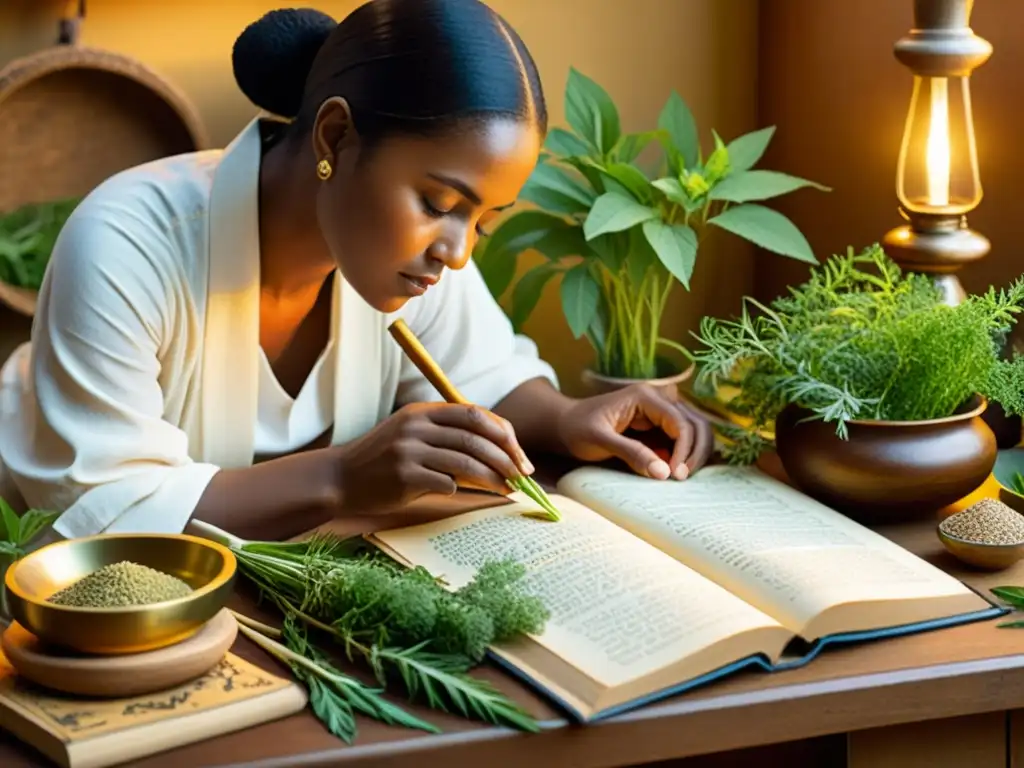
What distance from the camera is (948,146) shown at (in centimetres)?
179

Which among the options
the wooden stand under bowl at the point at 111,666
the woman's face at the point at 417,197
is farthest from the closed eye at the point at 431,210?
the wooden stand under bowl at the point at 111,666

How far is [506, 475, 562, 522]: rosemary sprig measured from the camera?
144cm

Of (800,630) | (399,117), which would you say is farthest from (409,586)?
(399,117)

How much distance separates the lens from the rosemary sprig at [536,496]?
1.44 meters

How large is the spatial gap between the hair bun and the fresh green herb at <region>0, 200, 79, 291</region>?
1.56 ft

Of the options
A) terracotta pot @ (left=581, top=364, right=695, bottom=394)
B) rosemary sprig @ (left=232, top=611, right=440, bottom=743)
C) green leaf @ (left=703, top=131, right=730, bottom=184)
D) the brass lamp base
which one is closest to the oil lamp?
the brass lamp base

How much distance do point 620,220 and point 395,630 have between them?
2.52 feet

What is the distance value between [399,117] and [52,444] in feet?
1.53

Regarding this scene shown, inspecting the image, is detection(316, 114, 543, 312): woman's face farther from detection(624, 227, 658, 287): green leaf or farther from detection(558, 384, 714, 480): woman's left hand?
detection(624, 227, 658, 287): green leaf

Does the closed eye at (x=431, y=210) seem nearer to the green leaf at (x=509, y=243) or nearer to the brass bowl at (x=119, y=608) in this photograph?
the brass bowl at (x=119, y=608)

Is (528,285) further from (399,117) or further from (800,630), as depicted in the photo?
(800,630)

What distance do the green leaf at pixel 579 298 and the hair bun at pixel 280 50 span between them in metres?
0.48

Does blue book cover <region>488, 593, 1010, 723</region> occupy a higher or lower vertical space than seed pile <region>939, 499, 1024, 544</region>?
lower

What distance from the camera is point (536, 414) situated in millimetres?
1746
